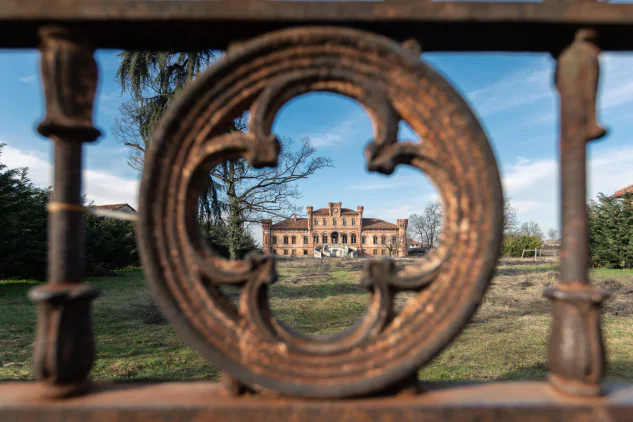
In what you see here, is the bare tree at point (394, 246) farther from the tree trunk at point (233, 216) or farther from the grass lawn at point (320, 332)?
the grass lawn at point (320, 332)

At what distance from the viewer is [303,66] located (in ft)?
5.48

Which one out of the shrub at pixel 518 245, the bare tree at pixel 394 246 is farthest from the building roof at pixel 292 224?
the shrub at pixel 518 245

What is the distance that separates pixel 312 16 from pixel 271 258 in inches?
48.4

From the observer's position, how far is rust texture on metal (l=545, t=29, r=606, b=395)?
150cm

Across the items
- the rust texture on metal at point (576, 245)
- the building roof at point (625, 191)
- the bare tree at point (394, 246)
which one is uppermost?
the building roof at point (625, 191)

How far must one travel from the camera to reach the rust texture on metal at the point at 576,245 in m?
1.50

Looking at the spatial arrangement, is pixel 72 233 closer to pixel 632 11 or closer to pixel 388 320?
pixel 388 320

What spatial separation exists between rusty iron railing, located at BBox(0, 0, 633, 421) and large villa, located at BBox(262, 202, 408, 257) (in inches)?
1876

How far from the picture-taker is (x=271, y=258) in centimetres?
159

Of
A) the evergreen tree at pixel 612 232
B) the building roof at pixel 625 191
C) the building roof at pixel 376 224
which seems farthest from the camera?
the building roof at pixel 376 224

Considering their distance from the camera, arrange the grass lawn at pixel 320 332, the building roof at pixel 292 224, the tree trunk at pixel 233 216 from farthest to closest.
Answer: the building roof at pixel 292 224 → the tree trunk at pixel 233 216 → the grass lawn at pixel 320 332

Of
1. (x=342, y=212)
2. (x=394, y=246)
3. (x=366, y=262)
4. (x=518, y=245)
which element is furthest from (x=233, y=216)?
(x=342, y=212)

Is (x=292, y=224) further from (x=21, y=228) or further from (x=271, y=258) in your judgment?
(x=271, y=258)

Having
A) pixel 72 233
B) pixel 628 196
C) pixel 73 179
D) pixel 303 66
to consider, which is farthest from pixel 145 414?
pixel 628 196
